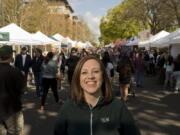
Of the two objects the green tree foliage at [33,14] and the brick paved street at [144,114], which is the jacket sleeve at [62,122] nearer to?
the brick paved street at [144,114]

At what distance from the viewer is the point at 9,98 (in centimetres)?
623

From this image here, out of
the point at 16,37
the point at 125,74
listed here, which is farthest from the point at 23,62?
the point at 125,74

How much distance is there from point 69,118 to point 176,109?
10910 millimetres

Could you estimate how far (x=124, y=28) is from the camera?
12138 centimetres

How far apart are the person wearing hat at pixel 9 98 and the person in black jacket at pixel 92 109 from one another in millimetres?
2875

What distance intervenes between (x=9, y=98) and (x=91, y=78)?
3062 millimetres

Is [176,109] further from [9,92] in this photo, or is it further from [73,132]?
[73,132]

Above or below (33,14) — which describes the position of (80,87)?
below

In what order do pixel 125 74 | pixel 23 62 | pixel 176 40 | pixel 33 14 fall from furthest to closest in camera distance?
pixel 33 14, pixel 176 40, pixel 23 62, pixel 125 74

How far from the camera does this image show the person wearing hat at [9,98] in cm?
621

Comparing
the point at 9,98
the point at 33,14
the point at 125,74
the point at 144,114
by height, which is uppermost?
the point at 33,14

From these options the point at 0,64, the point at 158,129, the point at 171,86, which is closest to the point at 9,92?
the point at 0,64

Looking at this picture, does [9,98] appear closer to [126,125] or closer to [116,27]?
[126,125]

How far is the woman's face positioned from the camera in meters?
3.35
